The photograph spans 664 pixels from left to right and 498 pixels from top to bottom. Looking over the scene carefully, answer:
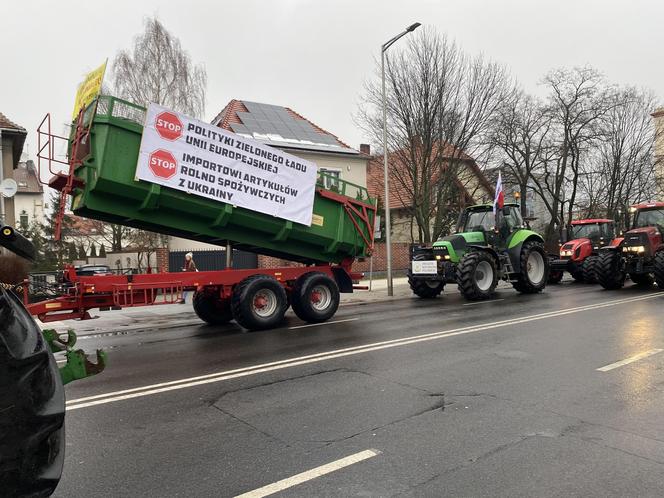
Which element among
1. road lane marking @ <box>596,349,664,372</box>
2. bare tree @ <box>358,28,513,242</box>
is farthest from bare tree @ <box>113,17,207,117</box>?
road lane marking @ <box>596,349,664,372</box>

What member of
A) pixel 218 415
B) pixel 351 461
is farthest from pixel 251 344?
pixel 351 461

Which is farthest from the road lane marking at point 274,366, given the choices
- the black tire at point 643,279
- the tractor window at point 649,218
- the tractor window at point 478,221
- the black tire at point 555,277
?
the black tire at point 555,277

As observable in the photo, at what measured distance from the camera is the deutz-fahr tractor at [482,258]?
1393 cm

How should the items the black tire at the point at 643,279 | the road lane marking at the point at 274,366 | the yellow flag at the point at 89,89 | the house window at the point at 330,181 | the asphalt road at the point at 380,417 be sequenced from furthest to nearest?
1. the black tire at the point at 643,279
2. the house window at the point at 330,181
3. the yellow flag at the point at 89,89
4. the road lane marking at the point at 274,366
5. the asphalt road at the point at 380,417

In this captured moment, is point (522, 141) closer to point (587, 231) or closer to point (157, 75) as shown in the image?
point (587, 231)

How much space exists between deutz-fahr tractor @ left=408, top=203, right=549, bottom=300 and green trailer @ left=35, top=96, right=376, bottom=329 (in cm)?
321

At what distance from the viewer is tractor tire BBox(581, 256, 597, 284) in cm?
1597

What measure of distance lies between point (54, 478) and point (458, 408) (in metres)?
3.41

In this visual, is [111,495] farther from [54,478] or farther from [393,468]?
[393,468]

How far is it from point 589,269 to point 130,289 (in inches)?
572

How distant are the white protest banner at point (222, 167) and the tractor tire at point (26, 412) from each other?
21.3 feet

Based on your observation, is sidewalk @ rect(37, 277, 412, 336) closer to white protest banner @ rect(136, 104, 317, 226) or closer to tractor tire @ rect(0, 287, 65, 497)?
white protest banner @ rect(136, 104, 317, 226)

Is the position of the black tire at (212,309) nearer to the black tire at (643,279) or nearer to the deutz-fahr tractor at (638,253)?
the deutz-fahr tractor at (638,253)

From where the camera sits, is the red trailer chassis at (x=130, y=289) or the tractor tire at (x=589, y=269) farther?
the tractor tire at (x=589, y=269)
